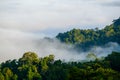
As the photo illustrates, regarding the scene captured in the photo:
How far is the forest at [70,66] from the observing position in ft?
182

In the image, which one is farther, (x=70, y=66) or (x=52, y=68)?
(x=52, y=68)

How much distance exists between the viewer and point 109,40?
584 feet

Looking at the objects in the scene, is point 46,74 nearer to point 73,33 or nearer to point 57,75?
point 57,75

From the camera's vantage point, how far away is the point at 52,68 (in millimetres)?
93250

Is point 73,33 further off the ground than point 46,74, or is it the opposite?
point 73,33

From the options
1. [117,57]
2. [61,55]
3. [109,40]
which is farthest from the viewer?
[61,55]

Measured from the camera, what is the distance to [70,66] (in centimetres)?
8881

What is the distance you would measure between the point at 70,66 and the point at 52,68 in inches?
222

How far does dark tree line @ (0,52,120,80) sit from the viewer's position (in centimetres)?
5544

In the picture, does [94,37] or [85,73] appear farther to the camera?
[94,37]

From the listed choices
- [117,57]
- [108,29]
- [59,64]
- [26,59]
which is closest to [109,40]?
[108,29]

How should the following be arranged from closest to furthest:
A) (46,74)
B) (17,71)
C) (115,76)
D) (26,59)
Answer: (115,76)
(46,74)
(17,71)
(26,59)

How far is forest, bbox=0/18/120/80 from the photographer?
55.5 meters

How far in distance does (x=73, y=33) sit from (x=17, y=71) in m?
96.3
